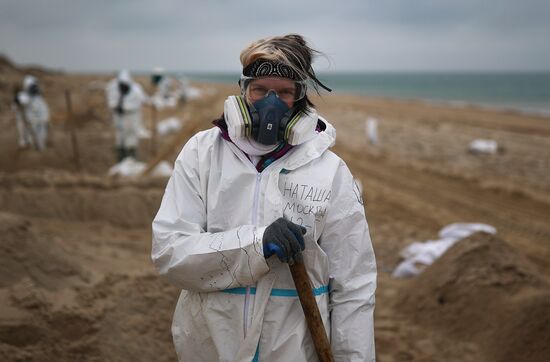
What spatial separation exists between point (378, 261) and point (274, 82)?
4660 mm

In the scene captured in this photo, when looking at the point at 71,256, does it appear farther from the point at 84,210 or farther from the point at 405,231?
the point at 405,231

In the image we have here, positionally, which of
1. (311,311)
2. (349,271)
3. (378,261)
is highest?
(349,271)

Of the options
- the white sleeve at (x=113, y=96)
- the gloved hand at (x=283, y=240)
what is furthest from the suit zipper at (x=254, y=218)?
the white sleeve at (x=113, y=96)

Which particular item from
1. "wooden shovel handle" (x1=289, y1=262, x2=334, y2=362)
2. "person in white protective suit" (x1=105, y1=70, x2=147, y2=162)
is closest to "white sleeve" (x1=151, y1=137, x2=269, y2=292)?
"wooden shovel handle" (x1=289, y1=262, x2=334, y2=362)

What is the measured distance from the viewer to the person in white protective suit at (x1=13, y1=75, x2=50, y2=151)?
11.2m

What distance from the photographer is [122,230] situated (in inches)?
253

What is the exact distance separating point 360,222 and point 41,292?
8.99 ft

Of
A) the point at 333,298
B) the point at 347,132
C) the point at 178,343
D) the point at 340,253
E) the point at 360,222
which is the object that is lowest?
the point at 347,132

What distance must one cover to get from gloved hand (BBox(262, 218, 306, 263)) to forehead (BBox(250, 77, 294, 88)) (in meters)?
0.54

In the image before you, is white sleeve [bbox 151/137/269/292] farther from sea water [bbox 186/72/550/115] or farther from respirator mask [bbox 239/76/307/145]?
sea water [bbox 186/72/550/115]

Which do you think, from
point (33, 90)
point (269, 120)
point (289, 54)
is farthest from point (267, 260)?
point (33, 90)

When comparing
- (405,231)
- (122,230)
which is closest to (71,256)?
(122,230)

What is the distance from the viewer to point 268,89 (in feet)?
5.81

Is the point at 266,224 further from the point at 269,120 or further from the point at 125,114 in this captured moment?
the point at 125,114
